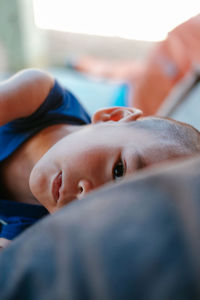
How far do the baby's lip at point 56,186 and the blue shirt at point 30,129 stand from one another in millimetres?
118

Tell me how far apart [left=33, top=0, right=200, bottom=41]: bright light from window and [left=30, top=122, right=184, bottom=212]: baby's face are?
1.03m

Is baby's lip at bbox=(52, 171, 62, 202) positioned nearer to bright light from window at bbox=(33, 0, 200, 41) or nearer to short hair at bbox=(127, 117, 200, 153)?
short hair at bbox=(127, 117, 200, 153)

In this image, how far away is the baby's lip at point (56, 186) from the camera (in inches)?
21.3

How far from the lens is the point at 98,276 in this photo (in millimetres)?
211

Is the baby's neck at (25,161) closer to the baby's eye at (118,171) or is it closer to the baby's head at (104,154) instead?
the baby's head at (104,154)

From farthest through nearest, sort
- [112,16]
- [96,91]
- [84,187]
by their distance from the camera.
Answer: [112,16]
[96,91]
[84,187]

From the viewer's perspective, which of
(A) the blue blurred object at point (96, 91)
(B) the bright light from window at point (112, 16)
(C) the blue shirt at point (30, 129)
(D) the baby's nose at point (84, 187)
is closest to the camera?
(D) the baby's nose at point (84, 187)

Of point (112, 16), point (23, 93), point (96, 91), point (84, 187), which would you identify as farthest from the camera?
point (112, 16)

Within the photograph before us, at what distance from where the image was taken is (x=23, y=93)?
689 millimetres

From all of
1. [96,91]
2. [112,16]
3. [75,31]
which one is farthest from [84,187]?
[75,31]

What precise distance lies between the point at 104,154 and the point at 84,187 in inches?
2.7

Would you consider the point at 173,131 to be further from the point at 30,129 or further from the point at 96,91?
the point at 96,91

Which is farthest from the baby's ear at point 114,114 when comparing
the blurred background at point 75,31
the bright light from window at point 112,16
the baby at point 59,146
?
the bright light from window at point 112,16

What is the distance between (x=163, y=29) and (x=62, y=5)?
0.52m
